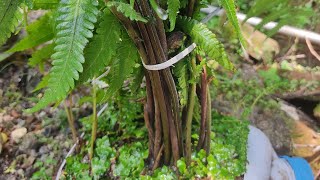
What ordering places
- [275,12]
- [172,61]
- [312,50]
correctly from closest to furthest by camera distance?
1. [172,61]
2. [275,12]
3. [312,50]

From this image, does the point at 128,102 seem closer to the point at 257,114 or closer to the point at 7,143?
the point at 7,143

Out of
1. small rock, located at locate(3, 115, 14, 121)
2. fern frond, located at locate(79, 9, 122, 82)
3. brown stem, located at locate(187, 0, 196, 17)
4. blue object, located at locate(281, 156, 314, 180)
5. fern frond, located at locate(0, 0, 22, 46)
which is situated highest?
fern frond, located at locate(0, 0, 22, 46)

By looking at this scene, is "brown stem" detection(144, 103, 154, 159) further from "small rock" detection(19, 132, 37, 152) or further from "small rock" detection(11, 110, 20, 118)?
"small rock" detection(11, 110, 20, 118)

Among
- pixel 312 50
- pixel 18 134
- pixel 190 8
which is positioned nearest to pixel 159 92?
pixel 190 8

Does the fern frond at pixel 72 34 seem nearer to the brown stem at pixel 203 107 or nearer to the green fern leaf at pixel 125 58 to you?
the green fern leaf at pixel 125 58

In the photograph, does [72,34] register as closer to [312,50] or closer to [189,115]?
[189,115]

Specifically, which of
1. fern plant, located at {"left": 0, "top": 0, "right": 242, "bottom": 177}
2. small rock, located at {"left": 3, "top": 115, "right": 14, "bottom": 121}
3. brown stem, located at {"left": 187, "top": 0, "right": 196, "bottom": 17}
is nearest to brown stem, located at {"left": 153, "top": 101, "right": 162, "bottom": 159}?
fern plant, located at {"left": 0, "top": 0, "right": 242, "bottom": 177}

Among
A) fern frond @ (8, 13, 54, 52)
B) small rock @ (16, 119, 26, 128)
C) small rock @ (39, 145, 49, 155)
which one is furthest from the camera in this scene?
small rock @ (16, 119, 26, 128)
